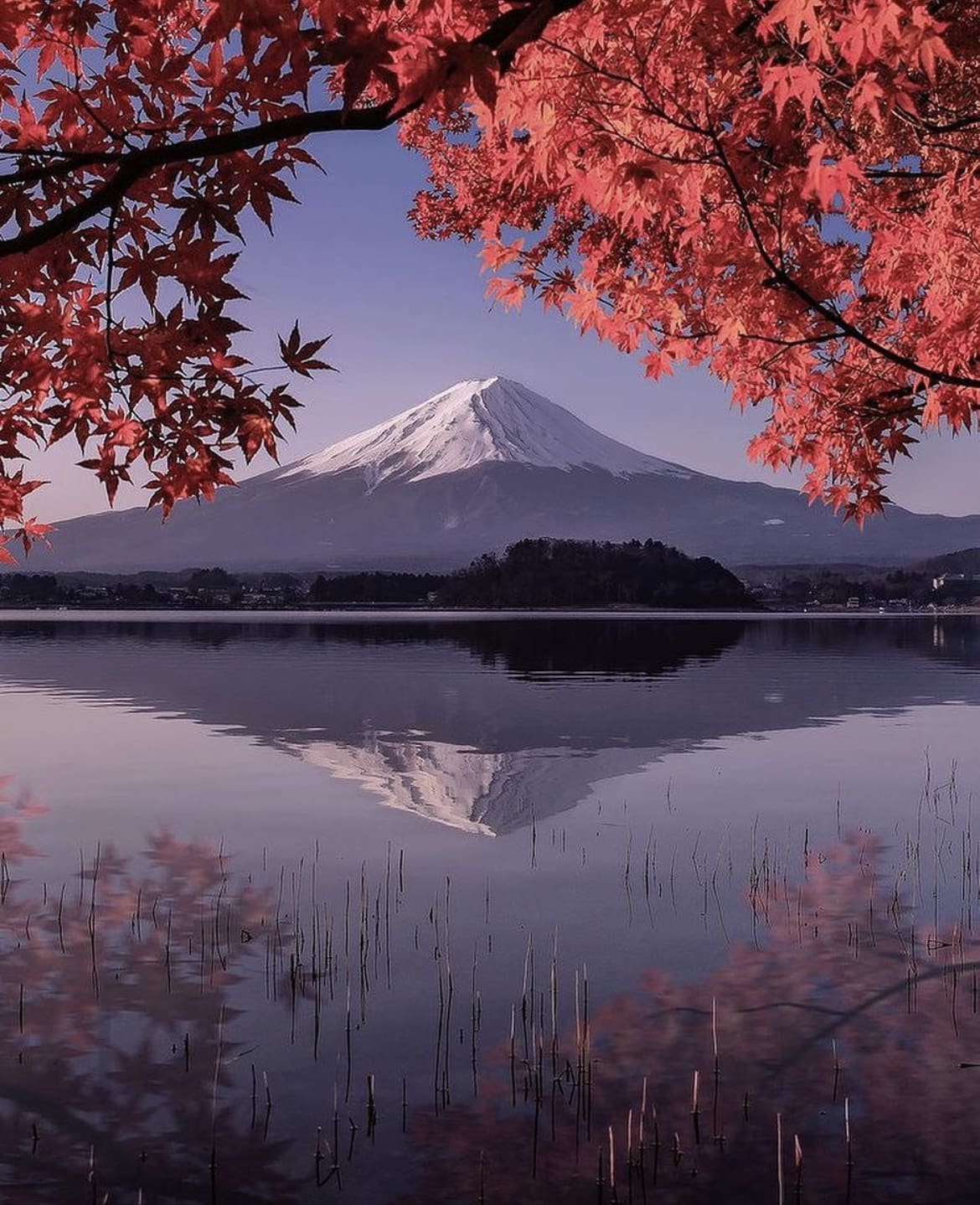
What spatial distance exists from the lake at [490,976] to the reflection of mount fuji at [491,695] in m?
0.33

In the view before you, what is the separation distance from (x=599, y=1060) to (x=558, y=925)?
3416 millimetres

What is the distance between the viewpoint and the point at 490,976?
899cm

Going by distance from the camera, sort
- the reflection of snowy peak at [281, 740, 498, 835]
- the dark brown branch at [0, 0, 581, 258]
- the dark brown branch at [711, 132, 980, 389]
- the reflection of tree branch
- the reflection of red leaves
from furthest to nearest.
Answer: the reflection of snowy peak at [281, 740, 498, 835] → the reflection of tree branch → the reflection of red leaves → the dark brown branch at [711, 132, 980, 389] → the dark brown branch at [0, 0, 581, 258]

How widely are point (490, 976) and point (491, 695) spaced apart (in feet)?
92.2

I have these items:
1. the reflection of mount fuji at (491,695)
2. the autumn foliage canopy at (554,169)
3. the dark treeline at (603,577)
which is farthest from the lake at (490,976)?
the dark treeline at (603,577)

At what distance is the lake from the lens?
6.09 metres

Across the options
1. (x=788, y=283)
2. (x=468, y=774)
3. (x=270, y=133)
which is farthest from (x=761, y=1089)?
(x=468, y=774)

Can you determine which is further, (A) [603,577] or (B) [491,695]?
Answer: (A) [603,577]

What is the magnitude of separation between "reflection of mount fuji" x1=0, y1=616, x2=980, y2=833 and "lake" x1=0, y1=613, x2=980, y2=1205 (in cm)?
33

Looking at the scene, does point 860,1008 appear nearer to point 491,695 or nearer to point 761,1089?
point 761,1089

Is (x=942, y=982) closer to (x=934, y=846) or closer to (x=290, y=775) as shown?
(x=934, y=846)

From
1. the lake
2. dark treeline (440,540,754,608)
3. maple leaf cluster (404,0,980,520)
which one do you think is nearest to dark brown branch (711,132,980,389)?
maple leaf cluster (404,0,980,520)

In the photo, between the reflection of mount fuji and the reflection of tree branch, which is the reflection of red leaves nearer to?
the reflection of tree branch

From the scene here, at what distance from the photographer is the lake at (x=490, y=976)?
6.09 metres
